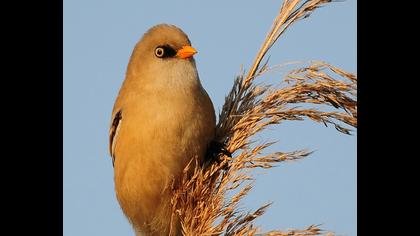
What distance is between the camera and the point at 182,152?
180 inches

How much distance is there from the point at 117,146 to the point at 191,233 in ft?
5.38

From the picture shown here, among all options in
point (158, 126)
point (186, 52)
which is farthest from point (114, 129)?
point (186, 52)

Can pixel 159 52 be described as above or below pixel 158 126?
above

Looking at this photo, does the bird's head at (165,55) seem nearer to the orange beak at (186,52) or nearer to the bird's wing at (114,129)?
the orange beak at (186,52)

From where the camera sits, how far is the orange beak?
15.6ft

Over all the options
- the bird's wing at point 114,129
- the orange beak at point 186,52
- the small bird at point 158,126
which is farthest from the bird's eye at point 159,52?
the bird's wing at point 114,129

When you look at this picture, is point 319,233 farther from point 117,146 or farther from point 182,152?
point 117,146

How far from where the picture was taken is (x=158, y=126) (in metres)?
4.64

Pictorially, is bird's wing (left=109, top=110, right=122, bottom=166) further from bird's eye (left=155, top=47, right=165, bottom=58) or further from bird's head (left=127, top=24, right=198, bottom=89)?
bird's eye (left=155, top=47, right=165, bottom=58)

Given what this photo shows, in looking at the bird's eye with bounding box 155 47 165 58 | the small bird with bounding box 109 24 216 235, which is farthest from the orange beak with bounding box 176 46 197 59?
the bird's eye with bounding box 155 47 165 58

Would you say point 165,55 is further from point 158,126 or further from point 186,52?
point 158,126

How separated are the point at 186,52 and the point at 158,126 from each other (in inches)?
22.4
